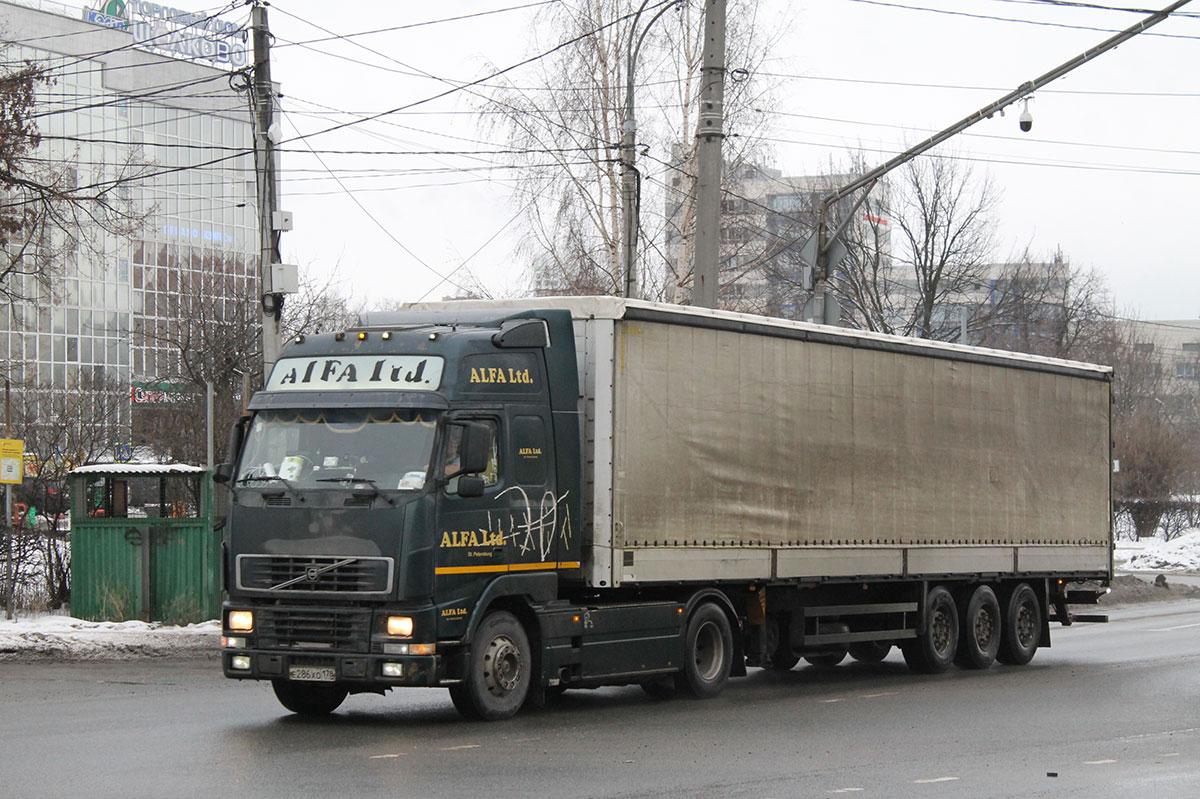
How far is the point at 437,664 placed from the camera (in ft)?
37.7

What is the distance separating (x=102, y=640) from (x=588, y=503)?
785 centimetres

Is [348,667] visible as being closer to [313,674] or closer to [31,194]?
[313,674]

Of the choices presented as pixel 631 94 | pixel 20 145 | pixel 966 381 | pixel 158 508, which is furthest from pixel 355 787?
pixel 631 94

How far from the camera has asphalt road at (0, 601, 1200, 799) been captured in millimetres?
9227

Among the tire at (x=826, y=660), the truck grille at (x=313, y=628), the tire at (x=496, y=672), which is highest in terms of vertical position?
the truck grille at (x=313, y=628)

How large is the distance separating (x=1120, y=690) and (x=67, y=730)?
978 cm

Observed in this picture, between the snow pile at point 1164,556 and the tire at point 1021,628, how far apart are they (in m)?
23.3

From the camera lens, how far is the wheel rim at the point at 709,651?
1417cm

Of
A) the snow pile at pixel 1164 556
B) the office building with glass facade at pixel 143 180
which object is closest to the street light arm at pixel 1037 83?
the snow pile at pixel 1164 556

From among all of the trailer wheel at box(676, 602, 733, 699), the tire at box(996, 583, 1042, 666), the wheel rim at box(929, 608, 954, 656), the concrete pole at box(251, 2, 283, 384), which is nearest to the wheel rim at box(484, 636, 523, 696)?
the trailer wheel at box(676, 602, 733, 699)

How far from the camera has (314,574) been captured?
11.7 metres

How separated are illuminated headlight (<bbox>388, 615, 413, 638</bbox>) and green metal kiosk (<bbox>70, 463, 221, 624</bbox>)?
880 centimetres

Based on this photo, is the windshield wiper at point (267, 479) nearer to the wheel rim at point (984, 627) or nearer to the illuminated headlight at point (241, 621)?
the illuminated headlight at point (241, 621)

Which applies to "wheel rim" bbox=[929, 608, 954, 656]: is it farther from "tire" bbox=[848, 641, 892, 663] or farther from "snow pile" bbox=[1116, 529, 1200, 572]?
"snow pile" bbox=[1116, 529, 1200, 572]
